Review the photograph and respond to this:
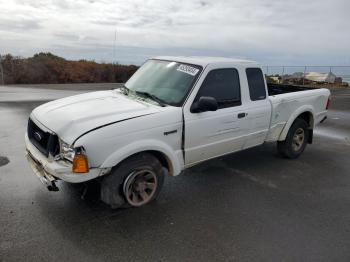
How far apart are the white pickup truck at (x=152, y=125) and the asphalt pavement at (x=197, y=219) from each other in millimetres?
394

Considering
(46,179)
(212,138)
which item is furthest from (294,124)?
(46,179)

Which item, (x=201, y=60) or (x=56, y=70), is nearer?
(x=201, y=60)

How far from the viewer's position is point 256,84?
560 cm

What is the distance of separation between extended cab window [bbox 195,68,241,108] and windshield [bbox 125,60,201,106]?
202 mm

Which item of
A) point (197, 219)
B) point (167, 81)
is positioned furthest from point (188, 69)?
point (197, 219)

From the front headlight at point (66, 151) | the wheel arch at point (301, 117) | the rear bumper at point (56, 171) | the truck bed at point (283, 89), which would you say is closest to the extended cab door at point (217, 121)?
the wheel arch at point (301, 117)

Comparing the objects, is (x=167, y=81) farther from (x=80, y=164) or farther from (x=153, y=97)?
(x=80, y=164)

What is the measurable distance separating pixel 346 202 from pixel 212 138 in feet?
6.65

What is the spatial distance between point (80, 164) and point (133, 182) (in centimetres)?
77

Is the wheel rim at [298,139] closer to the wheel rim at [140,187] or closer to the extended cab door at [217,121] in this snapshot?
the extended cab door at [217,121]

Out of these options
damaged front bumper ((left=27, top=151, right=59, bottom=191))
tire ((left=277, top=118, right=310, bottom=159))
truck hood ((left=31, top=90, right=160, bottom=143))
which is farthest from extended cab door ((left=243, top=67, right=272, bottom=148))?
damaged front bumper ((left=27, top=151, right=59, bottom=191))

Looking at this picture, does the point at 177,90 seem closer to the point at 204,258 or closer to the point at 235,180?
the point at 235,180

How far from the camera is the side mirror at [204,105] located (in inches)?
176

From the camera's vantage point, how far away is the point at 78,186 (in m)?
4.82
